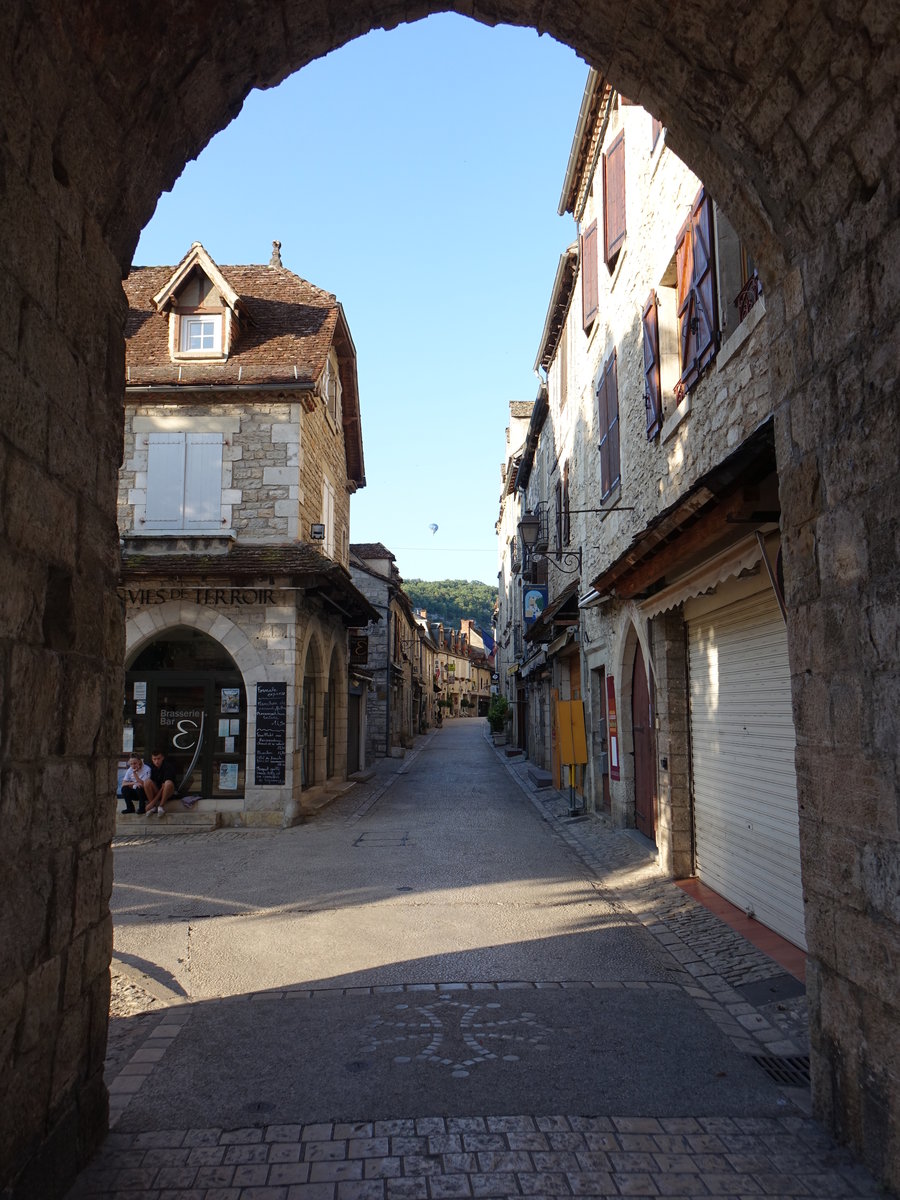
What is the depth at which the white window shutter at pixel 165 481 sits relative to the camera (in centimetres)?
1353

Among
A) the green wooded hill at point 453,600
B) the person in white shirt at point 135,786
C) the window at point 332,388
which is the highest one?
the green wooded hill at point 453,600

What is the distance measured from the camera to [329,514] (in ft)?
55.0

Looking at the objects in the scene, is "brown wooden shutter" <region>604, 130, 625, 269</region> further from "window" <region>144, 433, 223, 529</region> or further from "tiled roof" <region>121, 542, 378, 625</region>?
"window" <region>144, 433, 223, 529</region>

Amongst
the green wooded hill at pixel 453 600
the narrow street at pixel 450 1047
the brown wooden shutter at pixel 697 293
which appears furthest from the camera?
the green wooded hill at pixel 453 600

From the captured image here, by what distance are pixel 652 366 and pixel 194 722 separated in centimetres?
869

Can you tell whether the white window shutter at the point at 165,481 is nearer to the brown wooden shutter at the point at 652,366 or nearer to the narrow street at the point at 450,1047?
the narrow street at the point at 450,1047

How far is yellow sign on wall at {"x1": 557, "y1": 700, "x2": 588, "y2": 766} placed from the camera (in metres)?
12.7

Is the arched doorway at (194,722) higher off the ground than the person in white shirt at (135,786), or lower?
higher

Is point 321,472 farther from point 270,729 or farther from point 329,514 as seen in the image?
point 270,729

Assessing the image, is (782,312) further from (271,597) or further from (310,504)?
(310,504)

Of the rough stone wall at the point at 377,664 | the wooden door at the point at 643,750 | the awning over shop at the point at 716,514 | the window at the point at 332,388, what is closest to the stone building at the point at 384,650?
the rough stone wall at the point at 377,664

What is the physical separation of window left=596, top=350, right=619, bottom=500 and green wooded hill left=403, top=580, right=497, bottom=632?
205ft

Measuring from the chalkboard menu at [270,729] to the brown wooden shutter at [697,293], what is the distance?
7764 millimetres

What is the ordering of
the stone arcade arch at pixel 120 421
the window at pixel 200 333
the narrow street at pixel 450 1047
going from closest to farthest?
1. the stone arcade arch at pixel 120 421
2. the narrow street at pixel 450 1047
3. the window at pixel 200 333
